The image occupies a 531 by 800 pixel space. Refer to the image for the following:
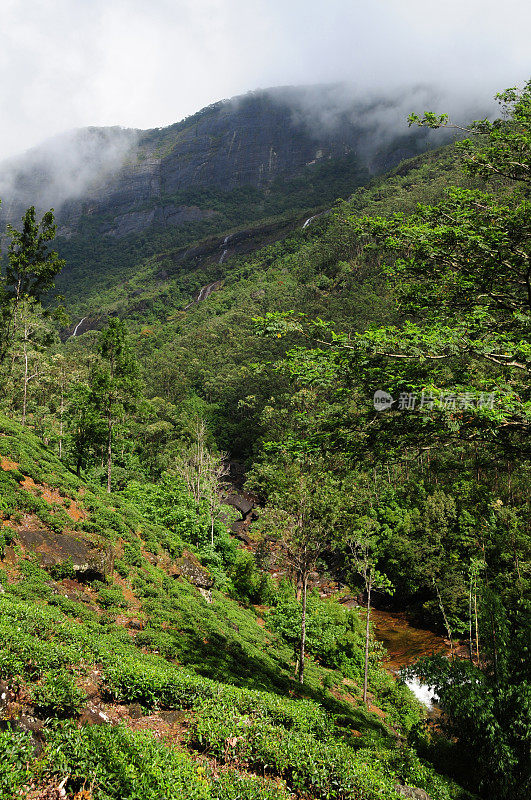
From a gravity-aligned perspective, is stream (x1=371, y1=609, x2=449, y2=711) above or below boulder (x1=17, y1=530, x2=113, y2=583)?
below

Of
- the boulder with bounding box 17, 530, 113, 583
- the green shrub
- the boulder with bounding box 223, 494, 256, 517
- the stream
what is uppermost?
the green shrub

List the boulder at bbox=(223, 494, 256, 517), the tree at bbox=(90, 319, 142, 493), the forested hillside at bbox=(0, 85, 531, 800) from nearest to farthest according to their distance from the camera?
the forested hillside at bbox=(0, 85, 531, 800), the tree at bbox=(90, 319, 142, 493), the boulder at bbox=(223, 494, 256, 517)

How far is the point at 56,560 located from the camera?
1099cm

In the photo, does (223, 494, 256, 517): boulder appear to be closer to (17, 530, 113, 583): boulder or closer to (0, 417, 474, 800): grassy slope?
(17, 530, 113, 583): boulder

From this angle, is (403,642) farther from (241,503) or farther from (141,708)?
(141,708)

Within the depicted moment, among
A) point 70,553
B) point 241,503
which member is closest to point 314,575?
point 241,503

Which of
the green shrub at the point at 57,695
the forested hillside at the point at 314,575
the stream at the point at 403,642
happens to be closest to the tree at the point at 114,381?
the forested hillside at the point at 314,575

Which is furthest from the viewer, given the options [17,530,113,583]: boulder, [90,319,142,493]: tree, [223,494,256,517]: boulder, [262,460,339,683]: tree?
[223,494,256,517]: boulder

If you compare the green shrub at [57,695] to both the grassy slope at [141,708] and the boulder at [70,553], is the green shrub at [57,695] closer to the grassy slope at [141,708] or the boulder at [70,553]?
the grassy slope at [141,708]

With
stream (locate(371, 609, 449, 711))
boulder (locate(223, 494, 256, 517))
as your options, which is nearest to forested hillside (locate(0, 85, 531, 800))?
stream (locate(371, 609, 449, 711))

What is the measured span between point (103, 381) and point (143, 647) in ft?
56.9

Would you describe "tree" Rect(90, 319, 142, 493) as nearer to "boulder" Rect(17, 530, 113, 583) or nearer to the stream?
"boulder" Rect(17, 530, 113, 583)

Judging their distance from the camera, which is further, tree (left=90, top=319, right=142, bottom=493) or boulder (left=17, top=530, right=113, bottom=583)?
tree (left=90, top=319, right=142, bottom=493)

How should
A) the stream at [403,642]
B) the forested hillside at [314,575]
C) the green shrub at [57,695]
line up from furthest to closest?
the stream at [403,642]
the forested hillside at [314,575]
the green shrub at [57,695]
